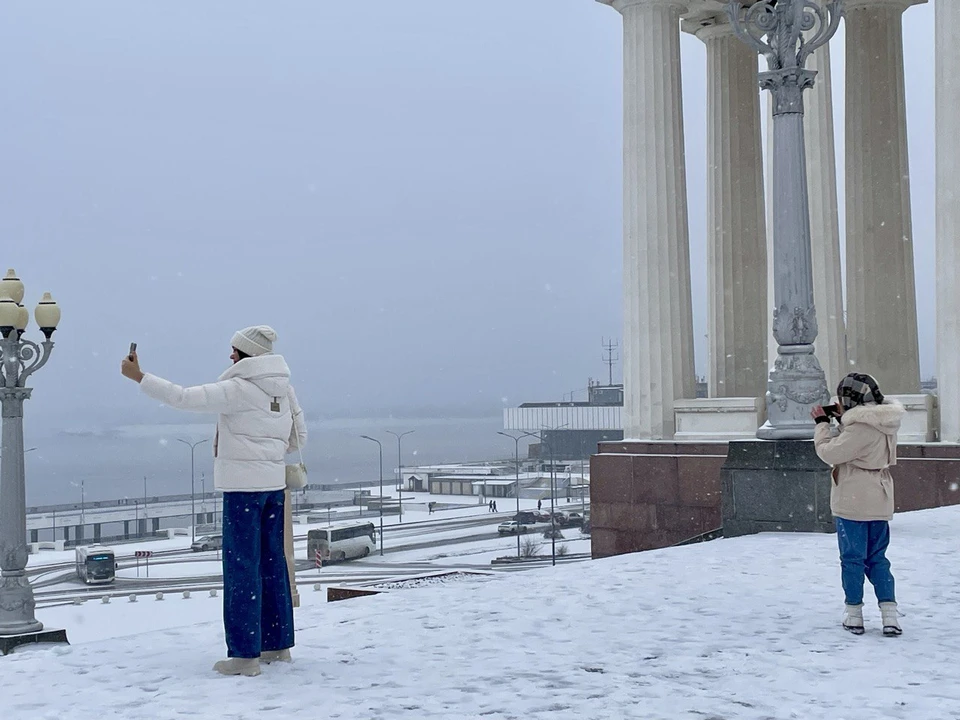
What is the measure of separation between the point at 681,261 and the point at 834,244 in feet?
10.1

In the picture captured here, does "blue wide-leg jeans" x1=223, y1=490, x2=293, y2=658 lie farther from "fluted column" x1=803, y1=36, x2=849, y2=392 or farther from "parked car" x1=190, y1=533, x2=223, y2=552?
"parked car" x1=190, y1=533, x2=223, y2=552

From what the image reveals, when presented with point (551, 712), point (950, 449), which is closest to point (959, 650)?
point (551, 712)

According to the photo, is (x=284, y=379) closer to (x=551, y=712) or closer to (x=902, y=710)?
(x=551, y=712)

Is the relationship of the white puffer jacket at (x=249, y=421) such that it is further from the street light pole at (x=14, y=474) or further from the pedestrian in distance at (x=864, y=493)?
the street light pole at (x=14, y=474)

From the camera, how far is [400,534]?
8094 centimetres

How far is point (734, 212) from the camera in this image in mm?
27812

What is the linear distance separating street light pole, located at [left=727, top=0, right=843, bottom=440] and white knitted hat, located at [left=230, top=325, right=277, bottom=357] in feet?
28.7

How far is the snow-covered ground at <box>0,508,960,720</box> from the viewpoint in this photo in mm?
6715

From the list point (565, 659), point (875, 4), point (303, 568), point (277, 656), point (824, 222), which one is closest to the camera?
point (277, 656)

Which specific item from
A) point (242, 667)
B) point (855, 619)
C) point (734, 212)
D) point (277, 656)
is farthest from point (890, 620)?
point (734, 212)

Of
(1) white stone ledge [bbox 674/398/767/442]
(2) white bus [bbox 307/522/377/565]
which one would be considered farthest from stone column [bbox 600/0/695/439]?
(2) white bus [bbox 307/522/377/565]

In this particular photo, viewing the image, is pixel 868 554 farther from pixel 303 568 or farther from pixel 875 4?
pixel 303 568

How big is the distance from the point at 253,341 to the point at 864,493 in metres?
4.37

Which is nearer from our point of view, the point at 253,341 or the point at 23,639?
the point at 253,341
